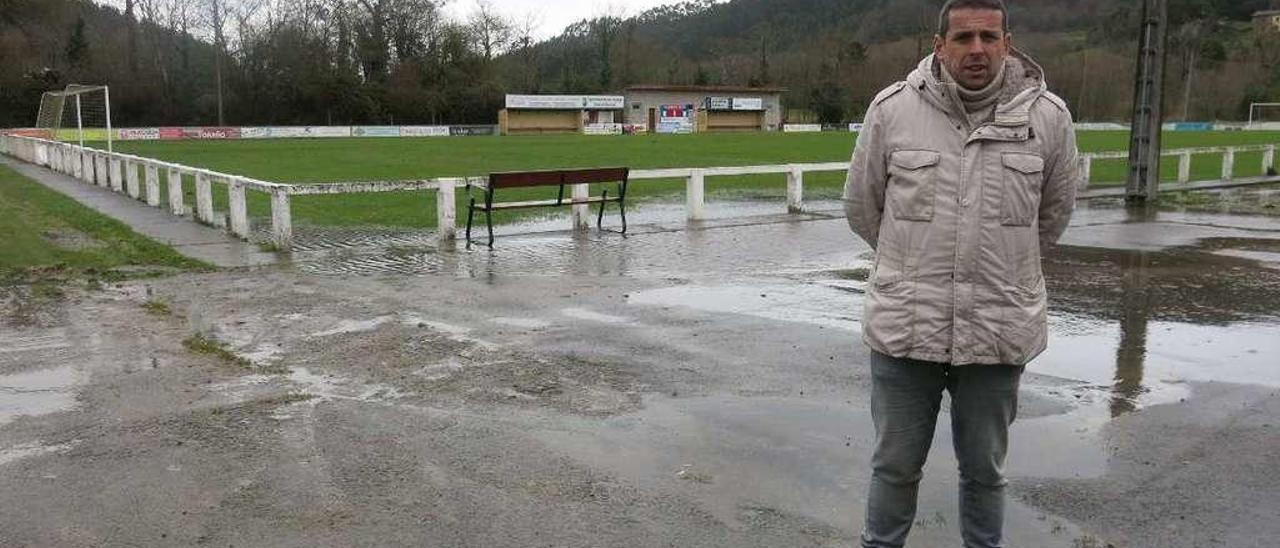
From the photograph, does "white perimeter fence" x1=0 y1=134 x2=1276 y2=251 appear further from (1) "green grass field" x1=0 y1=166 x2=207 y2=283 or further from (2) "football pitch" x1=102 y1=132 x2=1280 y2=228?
(2) "football pitch" x1=102 y1=132 x2=1280 y2=228

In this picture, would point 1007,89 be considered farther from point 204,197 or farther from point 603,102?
point 603,102

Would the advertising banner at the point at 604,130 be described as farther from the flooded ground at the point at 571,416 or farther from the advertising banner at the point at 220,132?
the flooded ground at the point at 571,416

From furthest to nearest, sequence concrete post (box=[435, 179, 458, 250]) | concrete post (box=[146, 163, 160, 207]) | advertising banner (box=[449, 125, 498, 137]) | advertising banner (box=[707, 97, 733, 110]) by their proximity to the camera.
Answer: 1. advertising banner (box=[707, 97, 733, 110])
2. advertising banner (box=[449, 125, 498, 137])
3. concrete post (box=[146, 163, 160, 207])
4. concrete post (box=[435, 179, 458, 250])

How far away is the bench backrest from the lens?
45.2ft

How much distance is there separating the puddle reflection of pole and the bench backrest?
665 cm

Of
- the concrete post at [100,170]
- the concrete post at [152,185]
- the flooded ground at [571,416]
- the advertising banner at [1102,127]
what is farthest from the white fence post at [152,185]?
the advertising banner at [1102,127]

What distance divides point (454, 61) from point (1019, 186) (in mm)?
85950

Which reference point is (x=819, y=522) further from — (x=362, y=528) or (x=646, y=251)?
(x=646, y=251)

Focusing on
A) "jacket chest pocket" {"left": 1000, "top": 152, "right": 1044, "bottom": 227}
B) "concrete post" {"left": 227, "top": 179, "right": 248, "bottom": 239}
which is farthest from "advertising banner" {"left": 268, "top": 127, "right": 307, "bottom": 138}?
"jacket chest pocket" {"left": 1000, "top": 152, "right": 1044, "bottom": 227}

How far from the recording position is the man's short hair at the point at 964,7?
315 cm

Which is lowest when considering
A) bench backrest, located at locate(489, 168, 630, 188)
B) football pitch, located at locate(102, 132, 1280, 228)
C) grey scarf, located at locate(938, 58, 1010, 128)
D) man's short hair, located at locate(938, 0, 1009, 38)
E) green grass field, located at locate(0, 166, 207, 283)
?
green grass field, located at locate(0, 166, 207, 283)

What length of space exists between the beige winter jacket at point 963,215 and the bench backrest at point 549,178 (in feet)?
34.9

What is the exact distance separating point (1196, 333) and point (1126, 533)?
14.6 feet

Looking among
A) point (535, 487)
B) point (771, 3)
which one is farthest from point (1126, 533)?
point (771, 3)
